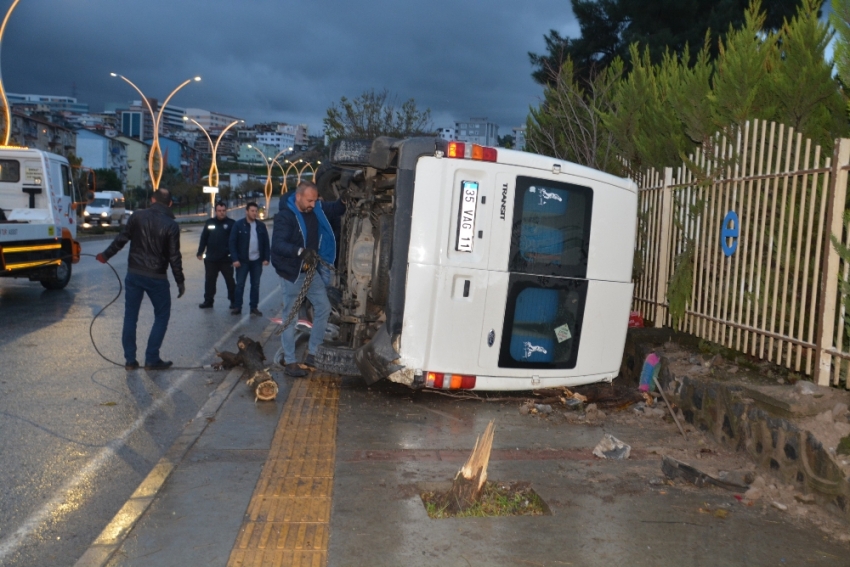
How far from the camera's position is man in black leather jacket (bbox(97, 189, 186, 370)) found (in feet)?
27.4

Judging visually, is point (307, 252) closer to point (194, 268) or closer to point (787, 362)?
point (787, 362)

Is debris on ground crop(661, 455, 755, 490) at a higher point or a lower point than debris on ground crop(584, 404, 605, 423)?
lower

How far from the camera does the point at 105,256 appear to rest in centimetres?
852

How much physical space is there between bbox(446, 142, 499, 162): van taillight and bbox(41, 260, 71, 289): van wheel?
10910 millimetres

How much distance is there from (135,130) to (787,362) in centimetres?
20856

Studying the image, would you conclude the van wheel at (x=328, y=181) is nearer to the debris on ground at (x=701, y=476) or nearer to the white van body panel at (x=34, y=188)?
the debris on ground at (x=701, y=476)

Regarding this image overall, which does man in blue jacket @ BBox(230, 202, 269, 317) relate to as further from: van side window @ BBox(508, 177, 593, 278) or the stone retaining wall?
the stone retaining wall

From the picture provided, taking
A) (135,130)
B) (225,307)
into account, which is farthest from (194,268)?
(135,130)

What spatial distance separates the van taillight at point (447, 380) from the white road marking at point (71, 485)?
7.95ft

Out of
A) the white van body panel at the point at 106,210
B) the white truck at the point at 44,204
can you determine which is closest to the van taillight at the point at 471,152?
the white truck at the point at 44,204

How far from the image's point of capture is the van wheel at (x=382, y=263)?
729cm

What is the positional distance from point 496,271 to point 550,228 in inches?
25.3

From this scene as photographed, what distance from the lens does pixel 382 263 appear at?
289 inches

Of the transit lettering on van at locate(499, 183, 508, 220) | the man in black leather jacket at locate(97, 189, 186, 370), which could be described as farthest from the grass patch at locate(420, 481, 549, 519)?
the man in black leather jacket at locate(97, 189, 186, 370)
